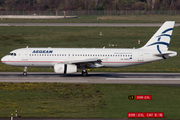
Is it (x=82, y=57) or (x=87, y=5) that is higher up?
(x=87, y=5)

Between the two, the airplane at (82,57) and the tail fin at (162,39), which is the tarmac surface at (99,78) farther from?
the tail fin at (162,39)

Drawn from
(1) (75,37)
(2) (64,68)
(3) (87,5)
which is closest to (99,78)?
(2) (64,68)

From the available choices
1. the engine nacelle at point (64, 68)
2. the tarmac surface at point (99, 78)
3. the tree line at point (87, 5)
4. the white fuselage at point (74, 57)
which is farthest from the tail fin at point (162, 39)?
the tree line at point (87, 5)

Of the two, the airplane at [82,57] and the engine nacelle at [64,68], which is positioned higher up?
the airplane at [82,57]

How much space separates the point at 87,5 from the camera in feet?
556

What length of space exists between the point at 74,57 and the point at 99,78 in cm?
466

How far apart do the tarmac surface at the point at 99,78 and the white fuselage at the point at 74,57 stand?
1.83m

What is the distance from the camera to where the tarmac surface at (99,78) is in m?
39.9

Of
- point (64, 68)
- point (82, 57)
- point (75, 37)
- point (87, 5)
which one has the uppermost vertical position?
point (87, 5)

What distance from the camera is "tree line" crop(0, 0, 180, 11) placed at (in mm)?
162125

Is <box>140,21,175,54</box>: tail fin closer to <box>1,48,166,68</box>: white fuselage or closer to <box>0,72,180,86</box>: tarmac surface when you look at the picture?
<box>1,48,166,68</box>: white fuselage

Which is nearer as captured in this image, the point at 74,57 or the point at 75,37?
the point at 74,57

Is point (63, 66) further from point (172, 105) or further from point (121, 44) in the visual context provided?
point (121, 44)

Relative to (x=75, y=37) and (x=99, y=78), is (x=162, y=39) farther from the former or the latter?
(x=75, y=37)
